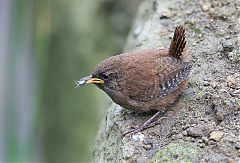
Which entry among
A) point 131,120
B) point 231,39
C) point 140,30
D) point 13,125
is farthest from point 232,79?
point 13,125

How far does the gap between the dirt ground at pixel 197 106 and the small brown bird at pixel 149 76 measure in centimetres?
8

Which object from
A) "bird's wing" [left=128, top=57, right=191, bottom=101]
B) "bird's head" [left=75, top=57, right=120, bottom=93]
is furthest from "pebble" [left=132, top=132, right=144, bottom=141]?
"bird's head" [left=75, top=57, right=120, bottom=93]

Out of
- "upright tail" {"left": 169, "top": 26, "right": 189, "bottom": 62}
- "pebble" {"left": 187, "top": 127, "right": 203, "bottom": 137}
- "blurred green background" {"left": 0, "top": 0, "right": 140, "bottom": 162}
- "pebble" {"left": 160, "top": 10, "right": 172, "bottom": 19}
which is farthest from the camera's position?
"blurred green background" {"left": 0, "top": 0, "right": 140, "bottom": 162}

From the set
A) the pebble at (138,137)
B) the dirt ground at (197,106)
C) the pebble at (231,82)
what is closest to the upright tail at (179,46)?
the dirt ground at (197,106)

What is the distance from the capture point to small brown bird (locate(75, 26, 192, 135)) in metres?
2.95

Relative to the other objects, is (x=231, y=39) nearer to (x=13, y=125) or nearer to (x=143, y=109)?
(x=143, y=109)

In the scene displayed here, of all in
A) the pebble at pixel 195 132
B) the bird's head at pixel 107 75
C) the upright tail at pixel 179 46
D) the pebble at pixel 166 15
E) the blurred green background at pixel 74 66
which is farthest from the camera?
the blurred green background at pixel 74 66

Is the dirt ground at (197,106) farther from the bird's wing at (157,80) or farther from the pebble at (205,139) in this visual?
the bird's wing at (157,80)

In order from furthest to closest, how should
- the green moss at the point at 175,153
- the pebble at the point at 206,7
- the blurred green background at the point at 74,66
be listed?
the blurred green background at the point at 74,66 → the pebble at the point at 206,7 → the green moss at the point at 175,153

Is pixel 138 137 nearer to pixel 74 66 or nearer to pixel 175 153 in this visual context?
pixel 175 153

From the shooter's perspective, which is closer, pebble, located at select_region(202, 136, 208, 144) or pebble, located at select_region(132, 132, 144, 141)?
pebble, located at select_region(202, 136, 208, 144)

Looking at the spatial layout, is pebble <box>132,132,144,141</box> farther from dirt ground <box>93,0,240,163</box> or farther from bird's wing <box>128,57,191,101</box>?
bird's wing <box>128,57,191,101</box>

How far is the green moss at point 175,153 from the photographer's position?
8.21 feet

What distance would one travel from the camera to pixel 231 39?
3127 mm
